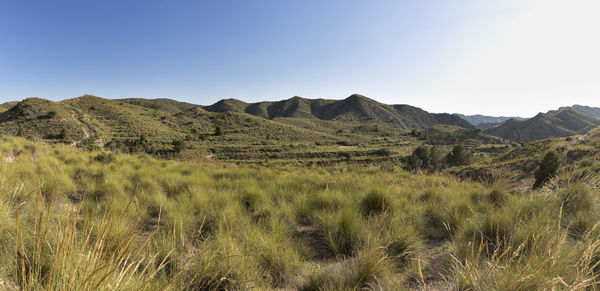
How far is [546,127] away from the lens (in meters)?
96.1

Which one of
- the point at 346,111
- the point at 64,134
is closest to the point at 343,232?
the point at 64,134

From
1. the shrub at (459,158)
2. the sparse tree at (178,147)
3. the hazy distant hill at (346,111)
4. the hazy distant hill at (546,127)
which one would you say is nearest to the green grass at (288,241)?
the sparse tree at (178,147)

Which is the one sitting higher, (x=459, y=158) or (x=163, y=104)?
(x=163, y=104)

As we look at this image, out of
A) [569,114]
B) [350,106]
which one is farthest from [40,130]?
[569,114]

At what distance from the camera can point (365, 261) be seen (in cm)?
191

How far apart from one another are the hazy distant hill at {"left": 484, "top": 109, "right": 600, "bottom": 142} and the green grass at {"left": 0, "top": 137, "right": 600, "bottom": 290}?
5443 inches

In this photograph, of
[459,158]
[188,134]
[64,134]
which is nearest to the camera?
[64,134]

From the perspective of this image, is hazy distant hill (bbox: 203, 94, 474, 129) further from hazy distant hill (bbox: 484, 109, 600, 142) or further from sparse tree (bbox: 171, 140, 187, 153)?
sparse tree (bbox: 171, 140, 187, 153)

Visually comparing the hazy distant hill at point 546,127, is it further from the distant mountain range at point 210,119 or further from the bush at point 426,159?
the bush at point 426,159

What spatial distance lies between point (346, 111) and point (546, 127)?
94.5m

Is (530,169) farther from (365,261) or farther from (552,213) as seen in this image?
(365,261)

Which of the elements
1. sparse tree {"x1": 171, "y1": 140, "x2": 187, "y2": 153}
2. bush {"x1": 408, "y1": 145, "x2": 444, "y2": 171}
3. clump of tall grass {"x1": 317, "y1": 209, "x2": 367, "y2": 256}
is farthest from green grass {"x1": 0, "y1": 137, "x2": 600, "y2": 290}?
sparse tree {"x1": 171, "y1": 140, "x2": 187, "y2": 153}

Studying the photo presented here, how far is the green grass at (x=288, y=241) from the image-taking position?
133 centimetres

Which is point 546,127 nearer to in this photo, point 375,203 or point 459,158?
point 459,158
